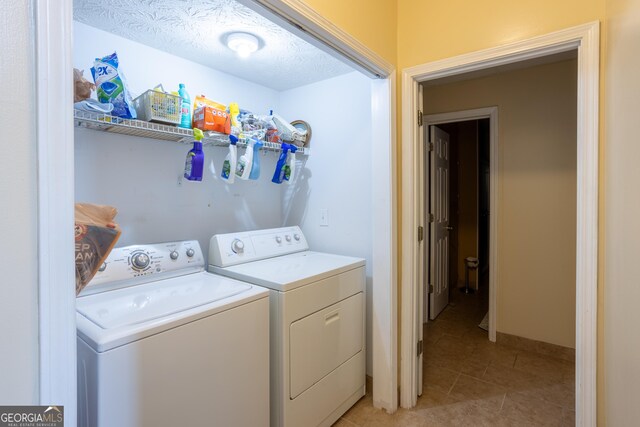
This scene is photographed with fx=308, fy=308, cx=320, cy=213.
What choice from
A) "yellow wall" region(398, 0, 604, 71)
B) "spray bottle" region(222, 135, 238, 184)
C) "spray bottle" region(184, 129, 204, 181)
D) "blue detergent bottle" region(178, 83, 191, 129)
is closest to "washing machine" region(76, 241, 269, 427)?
"spray bottle" region(184, 129, 204, 181)

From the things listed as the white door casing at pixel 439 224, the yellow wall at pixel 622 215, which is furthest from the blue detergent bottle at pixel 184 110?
the white door casing at pixel 439 224

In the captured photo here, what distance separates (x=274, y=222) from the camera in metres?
2.52

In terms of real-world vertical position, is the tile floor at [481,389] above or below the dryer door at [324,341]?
below

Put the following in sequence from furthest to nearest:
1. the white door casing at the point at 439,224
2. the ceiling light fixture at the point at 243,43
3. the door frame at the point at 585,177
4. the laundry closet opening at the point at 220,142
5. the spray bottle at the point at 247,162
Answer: the white door casing at the point at 439,224 → the spray bottle at the point at 247,162 → the ceiling light fixture at the point at 243,43 → the laundry closet opening at the point at 220,142 → the door frame at the point at 585,177

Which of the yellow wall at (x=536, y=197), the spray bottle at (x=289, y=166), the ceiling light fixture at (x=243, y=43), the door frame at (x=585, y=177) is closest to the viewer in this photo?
the door frame at (x=585, y=177)

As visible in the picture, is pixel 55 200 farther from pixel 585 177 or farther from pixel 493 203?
pixel 493 203

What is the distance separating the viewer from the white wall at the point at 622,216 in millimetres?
895

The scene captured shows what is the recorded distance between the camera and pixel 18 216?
56 centimetres

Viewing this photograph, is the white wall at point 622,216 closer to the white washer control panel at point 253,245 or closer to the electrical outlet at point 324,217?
the electrical outlet at point 324,217

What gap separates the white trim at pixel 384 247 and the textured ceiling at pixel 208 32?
0.54 m

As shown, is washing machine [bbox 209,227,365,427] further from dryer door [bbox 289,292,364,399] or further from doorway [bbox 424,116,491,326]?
doorway [bbox 424,116,491,326]

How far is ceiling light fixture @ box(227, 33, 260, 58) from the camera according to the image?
Result: 5.47ft

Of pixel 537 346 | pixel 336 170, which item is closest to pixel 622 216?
pixel 336 170

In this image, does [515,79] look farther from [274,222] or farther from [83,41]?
[83,41]
